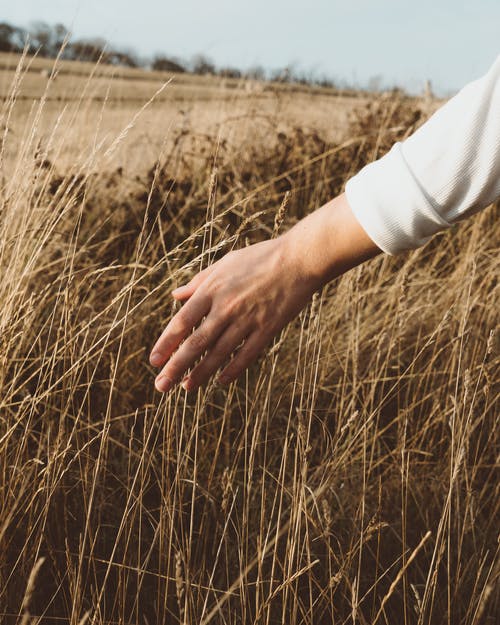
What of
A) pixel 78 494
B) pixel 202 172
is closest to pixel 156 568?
pixel 78 494

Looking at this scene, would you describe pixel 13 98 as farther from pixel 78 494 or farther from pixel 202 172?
pixel 202 172

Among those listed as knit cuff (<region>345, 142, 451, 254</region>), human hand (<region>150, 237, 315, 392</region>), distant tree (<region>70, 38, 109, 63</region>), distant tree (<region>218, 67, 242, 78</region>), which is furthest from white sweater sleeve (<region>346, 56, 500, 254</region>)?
distant tree (<region>218, 67, 242, 78</region>)

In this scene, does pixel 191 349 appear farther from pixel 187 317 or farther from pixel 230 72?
pixel 230 72

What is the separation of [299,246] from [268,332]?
0.15 meters

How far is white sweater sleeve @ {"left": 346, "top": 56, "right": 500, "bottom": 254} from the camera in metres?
0.89

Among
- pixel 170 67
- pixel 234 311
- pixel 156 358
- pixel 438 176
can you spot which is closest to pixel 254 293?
pixel 234 311

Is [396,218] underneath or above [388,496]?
above

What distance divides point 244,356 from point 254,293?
103 mm

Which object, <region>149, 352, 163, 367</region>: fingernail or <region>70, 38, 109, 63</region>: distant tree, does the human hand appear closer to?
<region>149, 352, 163, 367</region>: fingernail

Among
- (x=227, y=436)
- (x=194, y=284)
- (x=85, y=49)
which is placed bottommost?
(x=227, y=436)

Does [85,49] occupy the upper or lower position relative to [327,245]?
upper

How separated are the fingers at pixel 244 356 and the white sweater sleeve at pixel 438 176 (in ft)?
0.78

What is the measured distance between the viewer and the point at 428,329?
260cm

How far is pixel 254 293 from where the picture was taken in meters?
1.03
